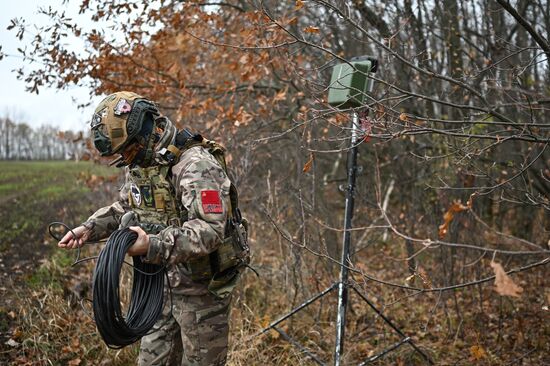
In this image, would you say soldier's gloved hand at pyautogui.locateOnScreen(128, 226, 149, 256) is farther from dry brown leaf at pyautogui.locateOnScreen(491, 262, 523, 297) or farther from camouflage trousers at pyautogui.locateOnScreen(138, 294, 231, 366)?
dry brown leaf at pyautogui.locateOnScreen(491, 262, 523, 297)

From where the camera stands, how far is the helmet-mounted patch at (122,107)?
2931 mm

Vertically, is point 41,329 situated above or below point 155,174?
below

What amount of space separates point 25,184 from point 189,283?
20.0 m

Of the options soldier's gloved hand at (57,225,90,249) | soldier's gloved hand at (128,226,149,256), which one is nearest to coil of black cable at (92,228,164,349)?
soldier's gloved hand at (128,226,149,256)

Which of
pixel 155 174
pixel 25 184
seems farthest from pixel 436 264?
pixel 25 184

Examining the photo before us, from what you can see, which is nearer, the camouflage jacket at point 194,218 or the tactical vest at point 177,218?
the camouflage jacket at point 194,218

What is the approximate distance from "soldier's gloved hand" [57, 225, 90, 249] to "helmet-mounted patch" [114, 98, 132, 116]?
2.42ft

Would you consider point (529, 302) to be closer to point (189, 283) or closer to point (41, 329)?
point (189, 283)

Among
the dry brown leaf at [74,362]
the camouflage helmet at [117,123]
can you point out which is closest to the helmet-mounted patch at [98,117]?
the camouflage helmet at [117,123]

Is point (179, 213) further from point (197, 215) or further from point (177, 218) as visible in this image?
point (197, 215)

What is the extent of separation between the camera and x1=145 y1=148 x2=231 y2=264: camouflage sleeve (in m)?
2.62

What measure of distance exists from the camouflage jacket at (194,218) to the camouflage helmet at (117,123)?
0.30 metres

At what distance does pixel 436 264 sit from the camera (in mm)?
6148

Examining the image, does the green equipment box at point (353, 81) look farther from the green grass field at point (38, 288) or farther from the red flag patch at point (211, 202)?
the green grass field at point (38, 288)
